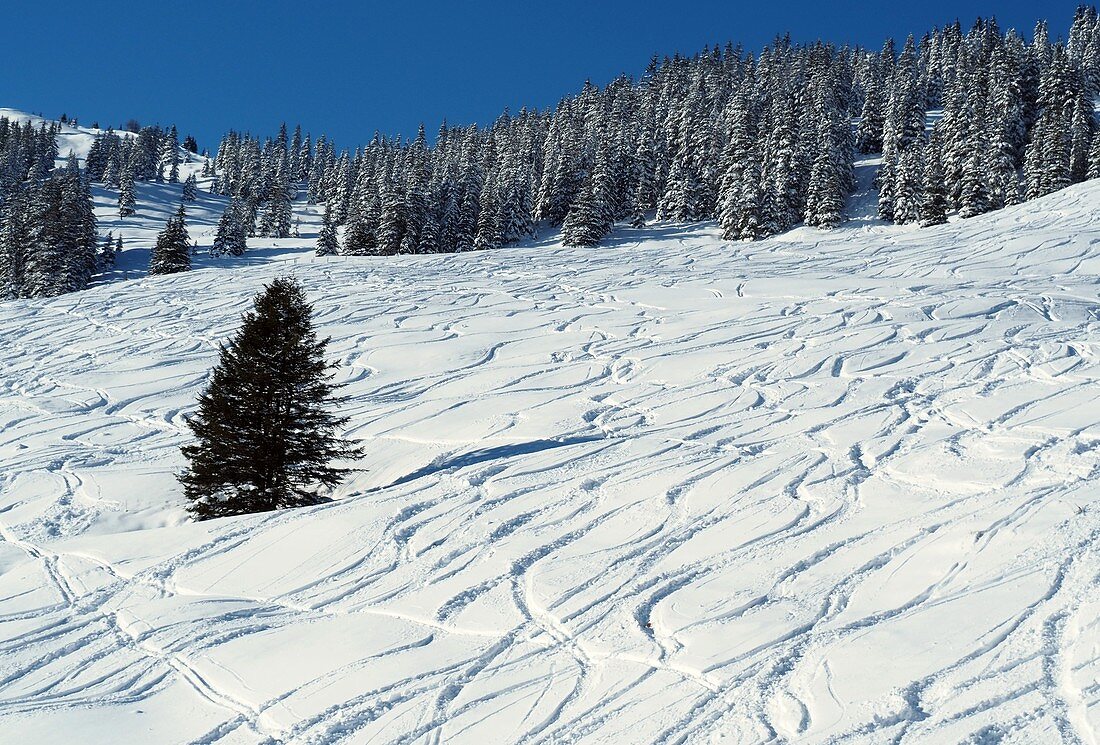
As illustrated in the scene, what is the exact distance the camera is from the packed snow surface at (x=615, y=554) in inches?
214

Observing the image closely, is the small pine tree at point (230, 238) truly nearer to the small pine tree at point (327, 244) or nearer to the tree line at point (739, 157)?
the tree line at point (739, 157)

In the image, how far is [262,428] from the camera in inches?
471

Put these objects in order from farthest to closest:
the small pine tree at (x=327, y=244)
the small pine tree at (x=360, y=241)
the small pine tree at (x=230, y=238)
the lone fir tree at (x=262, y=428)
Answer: the small pine tree at (x=230, y=238)
the small pine tree at (x=327, y=244)
the small pine tree at (x=360, y=241)
the lone fir tree at (x=262, y=428)

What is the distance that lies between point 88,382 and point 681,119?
7274 cm

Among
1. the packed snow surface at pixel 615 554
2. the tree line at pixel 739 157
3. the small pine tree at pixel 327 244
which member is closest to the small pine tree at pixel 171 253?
the tree line at pixel 739 157

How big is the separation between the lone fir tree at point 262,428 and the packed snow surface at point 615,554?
745mm

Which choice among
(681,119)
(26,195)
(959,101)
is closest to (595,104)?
(681,119)

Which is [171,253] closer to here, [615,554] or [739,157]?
[739,157]

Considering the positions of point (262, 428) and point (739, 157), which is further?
point (739, 157)

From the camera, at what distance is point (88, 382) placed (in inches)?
817

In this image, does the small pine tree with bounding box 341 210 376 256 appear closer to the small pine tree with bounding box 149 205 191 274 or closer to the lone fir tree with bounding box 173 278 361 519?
the small pine tree with bounding box 149 205 191 274

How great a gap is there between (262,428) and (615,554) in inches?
267

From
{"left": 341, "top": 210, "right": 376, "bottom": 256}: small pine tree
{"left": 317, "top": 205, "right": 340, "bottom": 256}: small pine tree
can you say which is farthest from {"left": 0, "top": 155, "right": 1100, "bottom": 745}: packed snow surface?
{"left": 317, "top": 205, "right": 340, "bottom": 256}: small pine tree

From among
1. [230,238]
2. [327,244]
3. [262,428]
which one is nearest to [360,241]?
[327,244]
